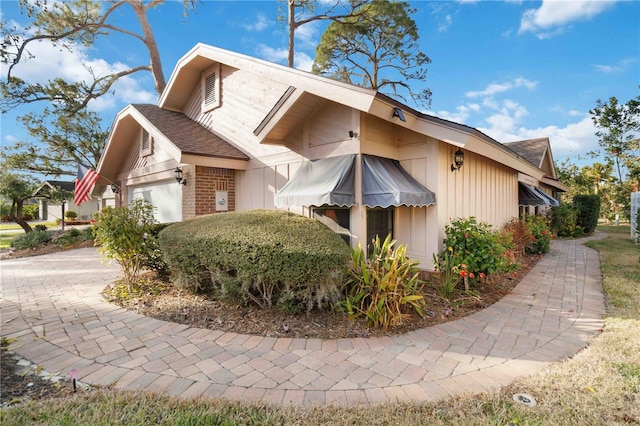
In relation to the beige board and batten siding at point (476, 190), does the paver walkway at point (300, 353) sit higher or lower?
lower

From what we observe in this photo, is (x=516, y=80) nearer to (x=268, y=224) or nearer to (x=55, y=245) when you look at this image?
(x=268, y=224)

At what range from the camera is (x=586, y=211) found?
65.3 feet

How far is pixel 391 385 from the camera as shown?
355cm

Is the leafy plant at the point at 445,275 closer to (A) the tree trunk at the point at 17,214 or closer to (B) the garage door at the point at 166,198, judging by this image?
(B) the garage door at the point at 166,198

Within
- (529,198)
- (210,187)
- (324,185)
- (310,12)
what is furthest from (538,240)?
(310,12)

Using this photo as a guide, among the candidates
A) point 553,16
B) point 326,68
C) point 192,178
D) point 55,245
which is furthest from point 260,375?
point 326,68

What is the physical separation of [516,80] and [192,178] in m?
17.1

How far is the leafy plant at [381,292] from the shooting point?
5227mm

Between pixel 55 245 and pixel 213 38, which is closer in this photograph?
pixel 213 38

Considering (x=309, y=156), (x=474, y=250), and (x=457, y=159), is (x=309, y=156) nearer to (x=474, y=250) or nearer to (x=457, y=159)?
(x=457, y=159)

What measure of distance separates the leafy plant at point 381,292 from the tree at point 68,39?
19.8 meters

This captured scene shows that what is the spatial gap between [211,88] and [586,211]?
82.0ft

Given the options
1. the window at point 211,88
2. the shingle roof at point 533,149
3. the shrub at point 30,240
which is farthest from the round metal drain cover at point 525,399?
the shrub at point 30,240

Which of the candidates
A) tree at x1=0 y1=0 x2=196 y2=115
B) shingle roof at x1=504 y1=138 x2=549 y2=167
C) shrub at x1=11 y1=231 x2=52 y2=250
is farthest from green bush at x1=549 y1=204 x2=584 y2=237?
shrub at x1=11 y1=231 x2=52 y2=250
